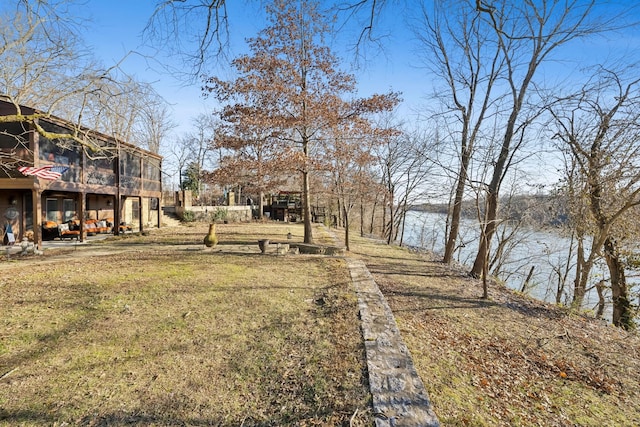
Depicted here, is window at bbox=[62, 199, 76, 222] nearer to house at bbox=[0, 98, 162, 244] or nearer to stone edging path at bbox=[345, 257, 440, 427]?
house at bbox=[0, 98, 162, 244]

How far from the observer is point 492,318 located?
5688 millimetres

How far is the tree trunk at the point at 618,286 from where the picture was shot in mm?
7180

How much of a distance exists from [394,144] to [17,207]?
1792 centimetres

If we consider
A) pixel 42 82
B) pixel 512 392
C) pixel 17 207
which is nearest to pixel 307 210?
pixel 42 82

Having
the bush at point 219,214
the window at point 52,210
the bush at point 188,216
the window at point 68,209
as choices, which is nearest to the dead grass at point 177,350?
the window at point 52,210

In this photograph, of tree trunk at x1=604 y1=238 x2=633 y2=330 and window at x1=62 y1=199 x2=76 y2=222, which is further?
window at x1=62 y1=199 x2=76 y2=222

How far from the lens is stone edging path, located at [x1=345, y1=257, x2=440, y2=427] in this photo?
2549 millimetres

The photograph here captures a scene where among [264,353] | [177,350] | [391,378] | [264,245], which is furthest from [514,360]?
[264,245]

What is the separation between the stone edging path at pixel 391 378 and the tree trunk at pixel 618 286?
249 inches

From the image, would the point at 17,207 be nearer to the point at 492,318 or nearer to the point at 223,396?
the point at 223,396

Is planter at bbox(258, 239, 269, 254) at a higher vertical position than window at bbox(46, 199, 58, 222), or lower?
lower

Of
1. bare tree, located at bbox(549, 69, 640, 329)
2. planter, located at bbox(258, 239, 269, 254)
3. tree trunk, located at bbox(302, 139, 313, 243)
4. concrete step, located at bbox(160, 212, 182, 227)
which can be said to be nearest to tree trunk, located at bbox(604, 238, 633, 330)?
bare tree, located at bbox(549, 69, 640, 329)

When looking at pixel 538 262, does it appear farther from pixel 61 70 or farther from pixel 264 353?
pixel 61 70

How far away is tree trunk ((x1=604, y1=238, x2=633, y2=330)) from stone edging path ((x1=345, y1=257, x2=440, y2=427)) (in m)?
6.33
